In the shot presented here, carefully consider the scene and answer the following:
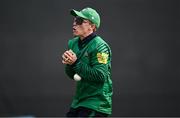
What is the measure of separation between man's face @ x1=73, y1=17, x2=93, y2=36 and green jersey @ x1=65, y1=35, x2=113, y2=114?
10cm

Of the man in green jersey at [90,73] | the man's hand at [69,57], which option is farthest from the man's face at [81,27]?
the man's hand at [69,57]

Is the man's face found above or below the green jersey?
above

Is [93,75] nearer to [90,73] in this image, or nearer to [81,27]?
[90,73]

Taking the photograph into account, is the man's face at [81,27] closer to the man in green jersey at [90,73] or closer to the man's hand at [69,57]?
the man in green jersey at [90,73]

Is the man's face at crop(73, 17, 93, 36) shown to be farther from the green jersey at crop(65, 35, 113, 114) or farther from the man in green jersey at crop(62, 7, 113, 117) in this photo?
the green jersey at crop(65, 35, 113, 114)

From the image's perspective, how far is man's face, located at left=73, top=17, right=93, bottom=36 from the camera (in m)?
5.63

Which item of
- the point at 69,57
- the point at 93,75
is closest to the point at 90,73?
the point at 93,75

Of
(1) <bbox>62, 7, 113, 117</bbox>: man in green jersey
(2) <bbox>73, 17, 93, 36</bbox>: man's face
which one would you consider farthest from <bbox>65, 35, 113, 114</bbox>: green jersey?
(2) <bbox>73, 17, 93, 36</bbox>: man's face

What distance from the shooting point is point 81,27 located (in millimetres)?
5645

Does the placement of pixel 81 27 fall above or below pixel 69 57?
above

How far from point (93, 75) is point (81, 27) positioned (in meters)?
0.45

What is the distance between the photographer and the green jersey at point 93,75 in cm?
543
